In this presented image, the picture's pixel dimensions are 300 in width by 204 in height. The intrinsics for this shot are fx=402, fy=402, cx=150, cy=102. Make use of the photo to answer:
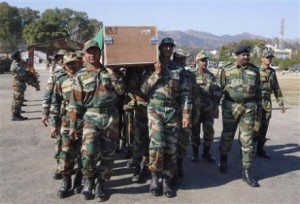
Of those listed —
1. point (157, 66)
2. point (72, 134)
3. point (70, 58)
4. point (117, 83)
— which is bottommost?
point (72, 134)

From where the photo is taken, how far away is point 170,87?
5.64 metres

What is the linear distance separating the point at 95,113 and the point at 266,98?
13.8 ft

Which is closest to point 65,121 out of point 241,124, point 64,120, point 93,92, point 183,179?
point 64,120

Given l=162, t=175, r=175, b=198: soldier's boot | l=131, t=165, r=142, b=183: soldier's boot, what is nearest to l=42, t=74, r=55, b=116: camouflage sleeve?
l=131, t=165, r=142, b=183: soldier's boot

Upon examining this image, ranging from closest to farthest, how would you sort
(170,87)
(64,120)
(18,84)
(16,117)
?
(170,87) < (64,120) < (16,117) < (18,84)

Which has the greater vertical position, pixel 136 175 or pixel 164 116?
pixel 164 116

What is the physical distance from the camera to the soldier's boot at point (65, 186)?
550 centimetres

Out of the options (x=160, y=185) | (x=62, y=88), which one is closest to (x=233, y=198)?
(x=160, y=185)

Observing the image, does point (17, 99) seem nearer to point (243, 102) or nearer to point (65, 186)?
point (65, 186)

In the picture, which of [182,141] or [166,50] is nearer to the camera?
[166,50]

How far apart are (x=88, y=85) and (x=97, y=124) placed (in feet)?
1.73

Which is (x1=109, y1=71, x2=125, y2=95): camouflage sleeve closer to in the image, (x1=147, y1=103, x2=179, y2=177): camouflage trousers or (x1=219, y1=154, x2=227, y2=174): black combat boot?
(x1=147, y1=103, x2=179, y2=177): camouflage trousers

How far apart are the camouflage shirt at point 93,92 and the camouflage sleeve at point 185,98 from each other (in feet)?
3.07

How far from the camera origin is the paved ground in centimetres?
554
